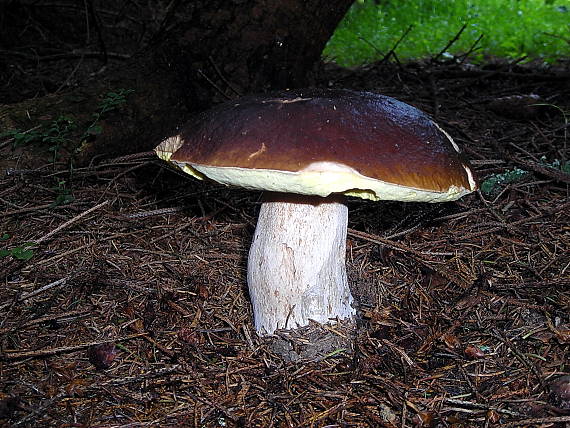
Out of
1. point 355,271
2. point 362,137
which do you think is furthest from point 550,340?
point 362,137

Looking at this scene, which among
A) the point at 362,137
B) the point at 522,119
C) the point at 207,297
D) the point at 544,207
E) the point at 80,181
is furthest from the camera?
the point at 522,119

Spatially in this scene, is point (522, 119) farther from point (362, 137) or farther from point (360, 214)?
point (362, 137)

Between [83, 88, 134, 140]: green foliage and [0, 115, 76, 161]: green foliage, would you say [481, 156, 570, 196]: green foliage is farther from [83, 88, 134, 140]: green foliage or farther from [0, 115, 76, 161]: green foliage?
[0, 115, 76, 161]: green foliage

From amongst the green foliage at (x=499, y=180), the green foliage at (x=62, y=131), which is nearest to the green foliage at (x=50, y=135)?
the green foliage at (x=62, y=131)

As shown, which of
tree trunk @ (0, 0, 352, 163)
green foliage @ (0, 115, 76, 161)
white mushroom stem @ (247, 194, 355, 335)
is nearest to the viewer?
white mushroom stem @ (247, 194, 355, 335)

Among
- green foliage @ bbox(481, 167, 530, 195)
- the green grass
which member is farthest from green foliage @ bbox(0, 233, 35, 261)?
the green grass

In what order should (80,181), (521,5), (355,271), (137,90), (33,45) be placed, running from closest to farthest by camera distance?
1. (355,271)
2. (80,181)
3. (137,90)
4. (33,45)
5. (521,5)

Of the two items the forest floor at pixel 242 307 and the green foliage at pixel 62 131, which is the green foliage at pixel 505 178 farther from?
the green foliage at pixel 62 131

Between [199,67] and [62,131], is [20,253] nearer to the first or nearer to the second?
[62,131]
